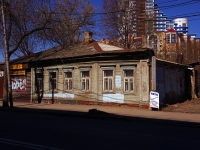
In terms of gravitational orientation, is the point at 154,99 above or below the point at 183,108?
above

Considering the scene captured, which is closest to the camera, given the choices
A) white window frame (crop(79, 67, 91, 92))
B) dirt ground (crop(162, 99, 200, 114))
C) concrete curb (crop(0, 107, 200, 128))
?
concrete curb (crop(0, 107, 200, 128))

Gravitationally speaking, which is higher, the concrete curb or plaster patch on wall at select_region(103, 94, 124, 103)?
plaster patch on wall at select_region(103, 94, 124, 103)

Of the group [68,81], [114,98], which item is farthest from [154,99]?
[68,81]

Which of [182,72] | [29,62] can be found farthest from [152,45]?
[29,62]

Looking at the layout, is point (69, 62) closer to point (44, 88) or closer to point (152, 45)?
point (44, 88)

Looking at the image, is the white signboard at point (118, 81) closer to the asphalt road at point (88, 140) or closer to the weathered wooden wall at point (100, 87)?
the weathered wooden wall at point (100, 87)

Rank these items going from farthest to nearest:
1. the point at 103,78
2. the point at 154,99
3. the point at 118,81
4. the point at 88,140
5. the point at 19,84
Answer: the point at 19,84 < the point at 103,78 < the point at 118,81 < the point at 154,99 < the point at 88,140

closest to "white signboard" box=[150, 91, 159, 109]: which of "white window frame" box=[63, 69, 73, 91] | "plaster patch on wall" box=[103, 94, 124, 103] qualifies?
"plaster patch on wall" box=[103, 94, 124, 103]

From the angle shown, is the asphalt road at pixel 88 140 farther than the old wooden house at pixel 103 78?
No

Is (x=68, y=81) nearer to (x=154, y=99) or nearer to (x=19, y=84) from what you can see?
(x=19, y=84)

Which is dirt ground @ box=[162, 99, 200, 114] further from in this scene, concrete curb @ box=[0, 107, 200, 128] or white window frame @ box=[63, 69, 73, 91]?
white window frame @ box=[63, 69, 73, 91]

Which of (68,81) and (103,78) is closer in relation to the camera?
(103,78)

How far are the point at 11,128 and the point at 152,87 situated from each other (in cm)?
995

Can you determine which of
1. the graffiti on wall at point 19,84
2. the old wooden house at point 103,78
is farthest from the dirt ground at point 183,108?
the graffiti on wall at point 19,84
